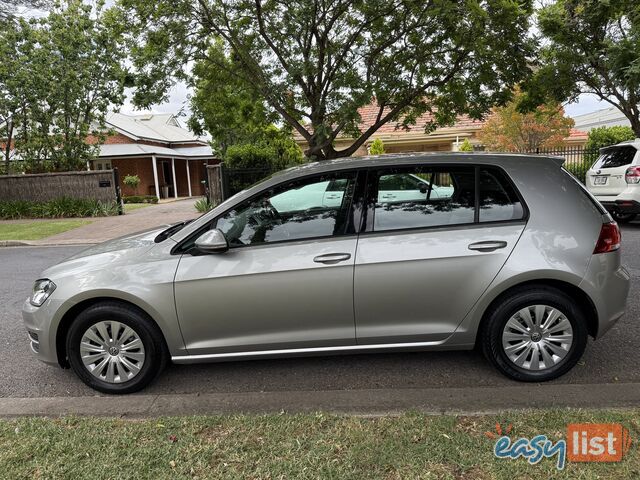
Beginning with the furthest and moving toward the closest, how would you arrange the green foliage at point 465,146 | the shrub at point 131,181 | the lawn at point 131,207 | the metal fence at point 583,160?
the shrub at point 131,181 < the lawn at point 131,207 < the green foliage at point 465,146 < the metal fence at point 583,160

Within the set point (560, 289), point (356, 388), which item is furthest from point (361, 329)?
point (560, 289)

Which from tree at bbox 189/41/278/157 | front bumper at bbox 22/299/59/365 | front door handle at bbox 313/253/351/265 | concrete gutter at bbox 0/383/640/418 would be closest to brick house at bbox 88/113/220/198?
tree at bbox 189/41/278/157

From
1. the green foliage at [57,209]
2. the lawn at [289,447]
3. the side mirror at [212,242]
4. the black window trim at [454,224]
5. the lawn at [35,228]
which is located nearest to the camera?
the lawn at [289,447]

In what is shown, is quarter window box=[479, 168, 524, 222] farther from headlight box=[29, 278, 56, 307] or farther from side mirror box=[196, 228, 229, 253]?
headlight box=[29, 278, 56, 307]

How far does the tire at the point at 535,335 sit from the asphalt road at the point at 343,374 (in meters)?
0.14

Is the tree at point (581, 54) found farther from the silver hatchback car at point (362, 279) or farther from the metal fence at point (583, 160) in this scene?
the silver hatchback car at point (362, 279)

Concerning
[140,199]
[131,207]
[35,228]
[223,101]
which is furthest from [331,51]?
[140,199]

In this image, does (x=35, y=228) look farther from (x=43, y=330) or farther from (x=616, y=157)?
(x=616, y=157)

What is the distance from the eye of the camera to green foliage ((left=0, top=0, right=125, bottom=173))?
17.0 meters

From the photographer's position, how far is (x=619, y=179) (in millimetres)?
9484

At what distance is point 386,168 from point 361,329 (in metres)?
1.21

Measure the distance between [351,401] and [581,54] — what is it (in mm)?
13719

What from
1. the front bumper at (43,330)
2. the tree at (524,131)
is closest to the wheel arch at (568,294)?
the front bumper at (43,330)

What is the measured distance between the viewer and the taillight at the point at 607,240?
3.42 meters
